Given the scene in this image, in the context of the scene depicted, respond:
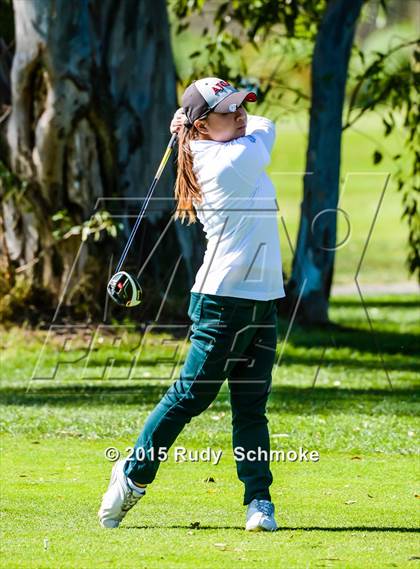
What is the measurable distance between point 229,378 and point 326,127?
861 cm

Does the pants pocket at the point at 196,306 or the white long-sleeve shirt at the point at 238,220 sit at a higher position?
the white long-sleeve shirt at the point at 238,220

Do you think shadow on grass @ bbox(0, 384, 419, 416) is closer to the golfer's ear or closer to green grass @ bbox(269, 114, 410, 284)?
green grass @ bbox(269, 114, 410, 284)

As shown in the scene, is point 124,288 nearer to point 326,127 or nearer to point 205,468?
point 205,468

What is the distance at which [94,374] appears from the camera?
38.0ft

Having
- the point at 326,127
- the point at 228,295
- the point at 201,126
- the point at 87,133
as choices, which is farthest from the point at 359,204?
the point at 228,295

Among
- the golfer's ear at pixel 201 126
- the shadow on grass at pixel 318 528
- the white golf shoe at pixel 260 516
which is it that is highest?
the golfer's ear at pixel 201 126

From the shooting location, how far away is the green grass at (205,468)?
17.8 ft

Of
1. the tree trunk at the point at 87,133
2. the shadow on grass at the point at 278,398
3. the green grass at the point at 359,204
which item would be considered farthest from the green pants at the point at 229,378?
the tree trunk at the point at 87,133

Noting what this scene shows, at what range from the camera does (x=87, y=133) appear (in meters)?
13.7

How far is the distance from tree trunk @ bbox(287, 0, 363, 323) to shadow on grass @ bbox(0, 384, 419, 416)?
3.86m

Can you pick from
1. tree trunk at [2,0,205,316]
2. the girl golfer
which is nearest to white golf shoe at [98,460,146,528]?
the girl golfer

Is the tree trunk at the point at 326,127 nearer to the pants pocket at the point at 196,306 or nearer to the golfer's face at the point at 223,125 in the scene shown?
the golfer's face at the point at 223,125

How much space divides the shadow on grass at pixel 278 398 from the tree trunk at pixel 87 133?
327 cm

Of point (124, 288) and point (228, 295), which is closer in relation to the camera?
point (228, 295)
